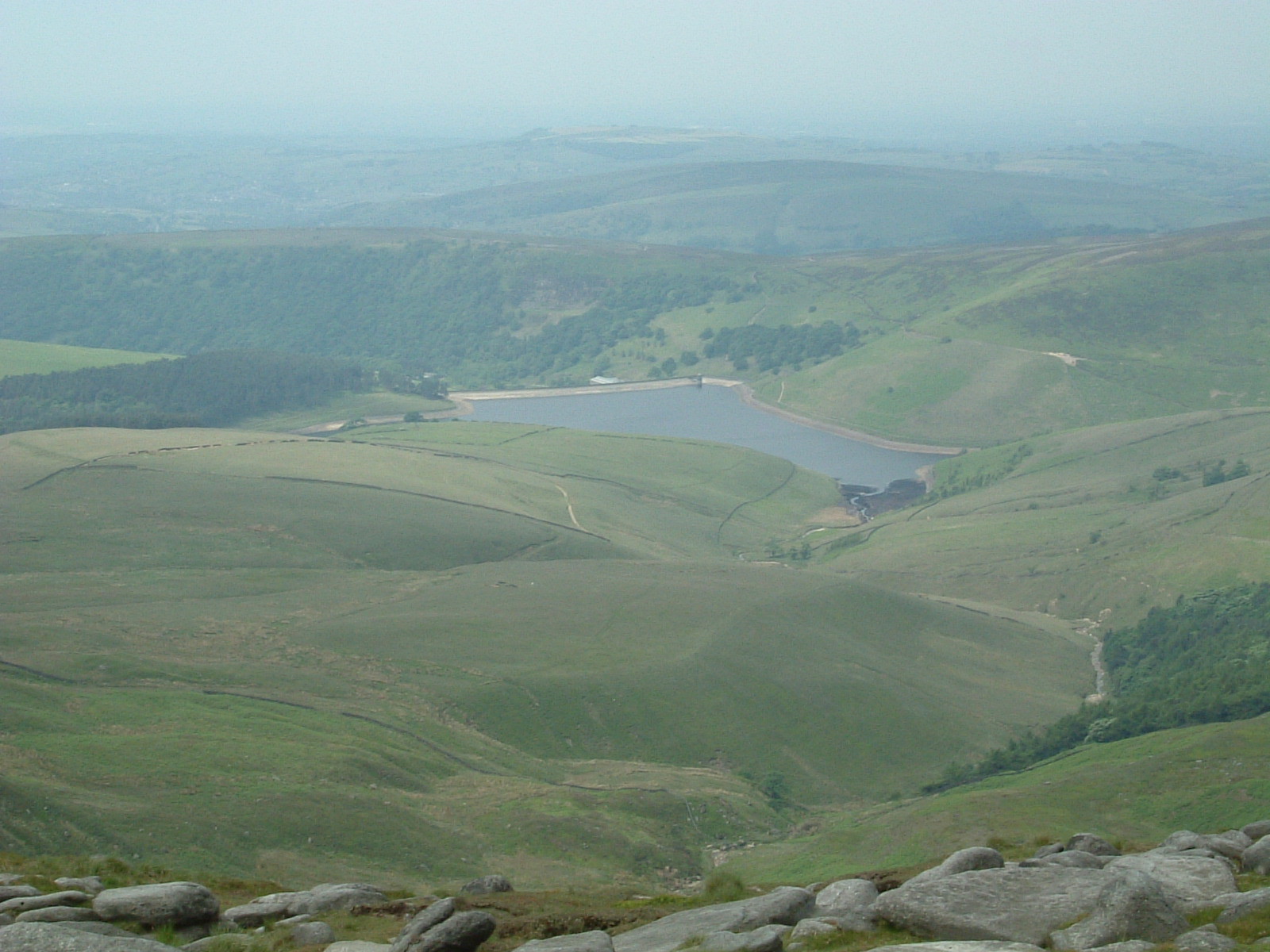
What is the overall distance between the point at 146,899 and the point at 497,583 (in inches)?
2080

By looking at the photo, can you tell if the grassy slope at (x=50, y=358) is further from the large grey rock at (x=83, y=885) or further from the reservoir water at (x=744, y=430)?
the large grey rock at (x=83, y=885)

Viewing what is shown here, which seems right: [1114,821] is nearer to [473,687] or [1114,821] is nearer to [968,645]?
[473,687]

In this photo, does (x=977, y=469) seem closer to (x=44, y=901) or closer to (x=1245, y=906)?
(x=1245, y=906)

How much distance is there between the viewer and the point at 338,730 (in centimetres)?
4697

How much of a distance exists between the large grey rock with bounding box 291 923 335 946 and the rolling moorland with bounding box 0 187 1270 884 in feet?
41.7

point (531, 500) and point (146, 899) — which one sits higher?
point (146, 899)

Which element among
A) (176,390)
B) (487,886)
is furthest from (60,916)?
(176,390)

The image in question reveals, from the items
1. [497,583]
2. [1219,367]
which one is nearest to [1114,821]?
[497,583]

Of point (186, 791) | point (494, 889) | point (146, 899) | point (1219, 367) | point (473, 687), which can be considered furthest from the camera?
point (1219, 367)

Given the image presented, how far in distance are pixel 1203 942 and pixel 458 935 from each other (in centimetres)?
1126

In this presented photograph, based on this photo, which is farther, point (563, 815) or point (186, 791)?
point (563, 815)

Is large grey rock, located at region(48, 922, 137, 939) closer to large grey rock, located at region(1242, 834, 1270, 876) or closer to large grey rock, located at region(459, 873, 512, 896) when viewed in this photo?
large grey rock, located at region(459, 873, 512, 896)

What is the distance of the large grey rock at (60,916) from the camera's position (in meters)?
20.0

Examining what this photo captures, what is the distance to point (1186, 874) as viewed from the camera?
22219 millimetres
